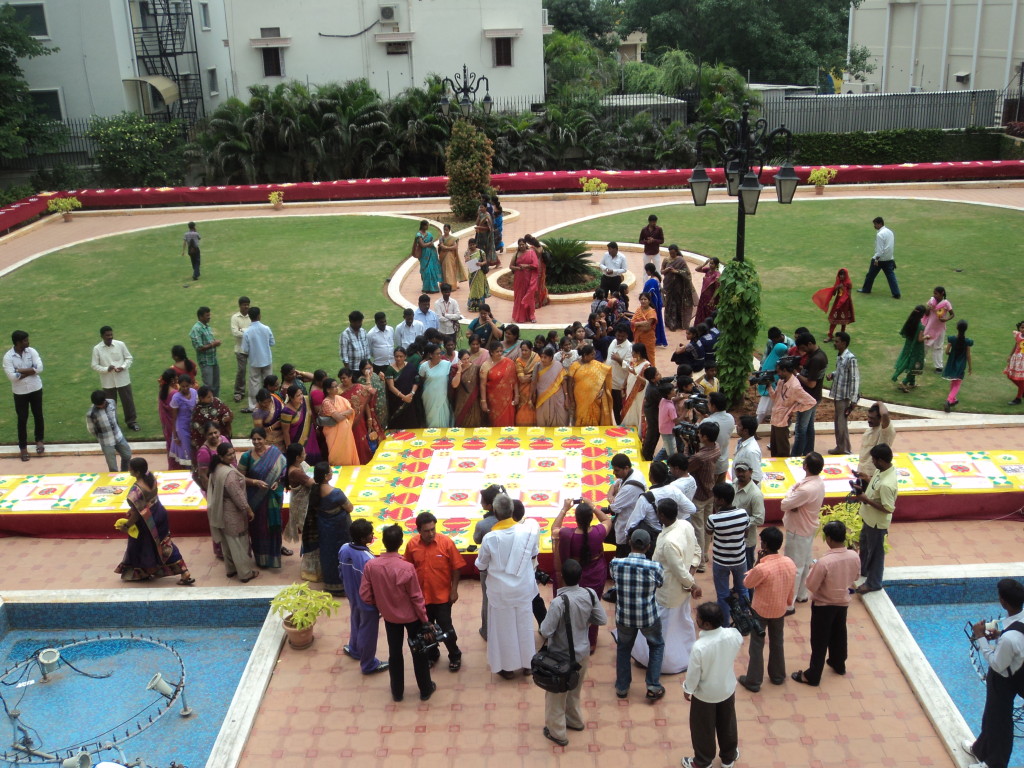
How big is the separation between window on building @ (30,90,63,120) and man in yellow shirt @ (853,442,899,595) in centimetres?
3182

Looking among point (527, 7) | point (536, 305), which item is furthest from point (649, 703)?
point (527, 7)

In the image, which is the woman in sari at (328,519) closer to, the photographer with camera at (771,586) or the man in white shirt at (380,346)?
the photographer with camera at (771,586)

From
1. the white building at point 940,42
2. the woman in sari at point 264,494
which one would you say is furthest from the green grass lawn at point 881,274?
the white building at point 940,42

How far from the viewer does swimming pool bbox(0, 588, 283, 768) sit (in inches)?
285

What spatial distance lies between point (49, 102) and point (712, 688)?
3335cm

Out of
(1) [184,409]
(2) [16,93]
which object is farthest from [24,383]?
(2) [16,93]

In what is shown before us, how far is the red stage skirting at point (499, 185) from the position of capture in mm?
25688

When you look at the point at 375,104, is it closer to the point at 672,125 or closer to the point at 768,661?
the point at 672,125

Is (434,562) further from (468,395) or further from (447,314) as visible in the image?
(447,314)

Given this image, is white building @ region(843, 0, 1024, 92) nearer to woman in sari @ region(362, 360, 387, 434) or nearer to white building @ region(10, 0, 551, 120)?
white building @ region(10, 0, 551, 120)

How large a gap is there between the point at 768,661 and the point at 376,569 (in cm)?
294

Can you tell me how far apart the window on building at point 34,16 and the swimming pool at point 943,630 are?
32073mm

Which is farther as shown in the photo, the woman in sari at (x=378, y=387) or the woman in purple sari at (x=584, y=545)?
the woman in sari at (x=378, y=387)

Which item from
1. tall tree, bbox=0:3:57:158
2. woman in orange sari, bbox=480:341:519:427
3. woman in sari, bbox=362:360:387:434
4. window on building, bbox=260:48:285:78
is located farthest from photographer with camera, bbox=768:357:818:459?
window on building, bbox=260:48:285:78
